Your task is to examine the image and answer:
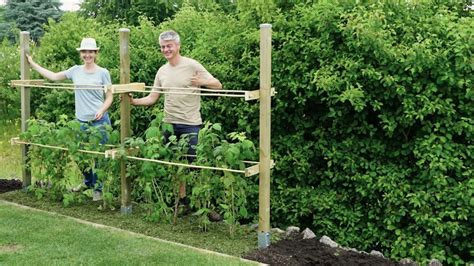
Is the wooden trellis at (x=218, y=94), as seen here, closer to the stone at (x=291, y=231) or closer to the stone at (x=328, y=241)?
the stone at (x=291, y=231)

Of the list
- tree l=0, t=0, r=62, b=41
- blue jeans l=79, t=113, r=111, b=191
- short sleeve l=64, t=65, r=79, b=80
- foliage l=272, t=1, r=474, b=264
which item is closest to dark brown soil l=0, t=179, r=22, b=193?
blue jeans l=79, t=113, r=111, b=191

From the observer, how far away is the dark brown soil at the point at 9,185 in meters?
7.61

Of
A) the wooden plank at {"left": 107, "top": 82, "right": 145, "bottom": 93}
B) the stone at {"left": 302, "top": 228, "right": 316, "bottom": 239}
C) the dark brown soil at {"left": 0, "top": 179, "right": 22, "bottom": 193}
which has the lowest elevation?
the stone at {"left": 302, "top": 228, "right": 316, "bottom": 239}

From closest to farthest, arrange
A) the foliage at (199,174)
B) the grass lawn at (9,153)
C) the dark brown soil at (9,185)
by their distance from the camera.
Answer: the foliage at (199,174) → the dark brown soil at (9,185) → the grass lawn at (9,153)

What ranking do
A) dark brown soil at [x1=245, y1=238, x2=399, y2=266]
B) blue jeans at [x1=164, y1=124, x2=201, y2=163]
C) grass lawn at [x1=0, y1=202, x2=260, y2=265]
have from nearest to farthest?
grass lawn at [x1=0, y1=202, x2=260, y2=265] → dark brown soil at [x1=245, y1=238, x2=399, y2=266] → blue jeans at [x1=164, y1=124, x2=201, y2=163]

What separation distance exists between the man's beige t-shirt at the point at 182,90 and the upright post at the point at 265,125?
0.81 meters

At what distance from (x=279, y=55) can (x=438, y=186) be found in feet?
6.39

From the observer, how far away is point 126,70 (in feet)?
21.1

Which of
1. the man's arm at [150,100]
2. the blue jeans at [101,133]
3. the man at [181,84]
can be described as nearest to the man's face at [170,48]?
the man at [181,84]

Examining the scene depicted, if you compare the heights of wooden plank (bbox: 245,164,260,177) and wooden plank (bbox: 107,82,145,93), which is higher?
wooden plank (bbox: 107,82,145,93)

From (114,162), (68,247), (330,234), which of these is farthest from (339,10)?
(68,247)

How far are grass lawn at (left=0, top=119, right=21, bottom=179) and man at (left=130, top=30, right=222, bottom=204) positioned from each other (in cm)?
364

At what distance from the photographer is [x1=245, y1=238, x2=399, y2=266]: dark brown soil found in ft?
16.9

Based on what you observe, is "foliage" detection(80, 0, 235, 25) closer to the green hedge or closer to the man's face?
the green hedge
